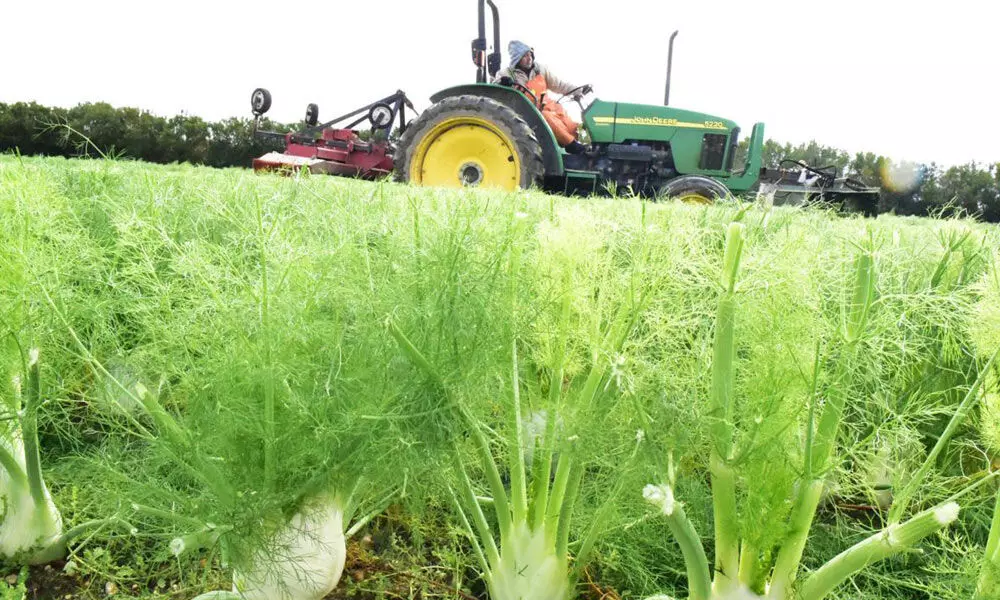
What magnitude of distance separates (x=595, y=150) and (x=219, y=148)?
14582mm

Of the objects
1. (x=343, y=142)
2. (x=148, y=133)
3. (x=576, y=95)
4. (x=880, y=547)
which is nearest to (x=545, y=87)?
(x=576, y=95)

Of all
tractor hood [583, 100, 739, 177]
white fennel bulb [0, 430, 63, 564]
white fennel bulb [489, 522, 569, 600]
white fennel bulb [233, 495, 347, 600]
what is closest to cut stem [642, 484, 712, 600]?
white fennel bulb [489, 522, 569, 600]

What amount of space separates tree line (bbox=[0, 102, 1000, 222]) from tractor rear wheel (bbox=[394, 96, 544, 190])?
1165 centimetres

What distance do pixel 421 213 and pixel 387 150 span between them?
834cm

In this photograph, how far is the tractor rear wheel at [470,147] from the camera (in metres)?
6.76

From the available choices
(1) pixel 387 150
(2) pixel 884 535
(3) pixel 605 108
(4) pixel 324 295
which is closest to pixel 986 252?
(2) pixel 884 535

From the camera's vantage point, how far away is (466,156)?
743 cm

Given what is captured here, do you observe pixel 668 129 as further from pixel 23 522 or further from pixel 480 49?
pixel 23 522

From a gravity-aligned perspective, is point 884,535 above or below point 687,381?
below

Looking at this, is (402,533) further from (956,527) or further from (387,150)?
(387,150)

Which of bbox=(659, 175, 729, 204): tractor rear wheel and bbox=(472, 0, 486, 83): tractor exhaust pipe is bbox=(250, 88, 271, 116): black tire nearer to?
bbox=(472, 0, 486, 83): tractor exhaust pipe

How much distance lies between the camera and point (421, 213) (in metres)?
1.18

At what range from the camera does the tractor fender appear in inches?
279

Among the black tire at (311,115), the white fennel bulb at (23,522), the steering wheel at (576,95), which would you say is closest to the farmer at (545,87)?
the steering wheel at (576,95)
